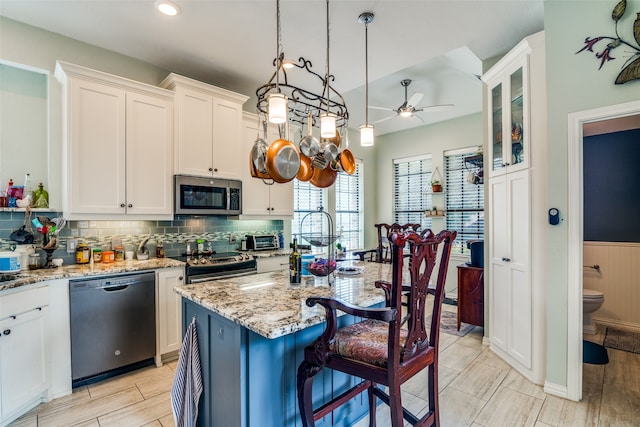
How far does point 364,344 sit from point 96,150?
2853mm

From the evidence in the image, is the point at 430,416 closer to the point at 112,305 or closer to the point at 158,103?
the point at 112,305

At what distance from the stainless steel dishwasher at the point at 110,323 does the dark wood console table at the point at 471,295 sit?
129 inches

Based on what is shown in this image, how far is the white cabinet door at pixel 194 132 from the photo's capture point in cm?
322

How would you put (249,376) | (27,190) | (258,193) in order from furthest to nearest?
→ 1. (258,193)
2. (27,190)
3. (249,376)

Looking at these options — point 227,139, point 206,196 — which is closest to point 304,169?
point 206,196

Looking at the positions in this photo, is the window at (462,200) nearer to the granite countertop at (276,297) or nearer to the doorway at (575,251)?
the doorway at (575,251)

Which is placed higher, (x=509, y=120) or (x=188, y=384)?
(x=509, y=120)

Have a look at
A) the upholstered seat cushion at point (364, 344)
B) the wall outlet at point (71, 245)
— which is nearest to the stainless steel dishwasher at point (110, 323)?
the wall outlet at point (71, 245)

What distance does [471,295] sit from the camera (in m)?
3.54

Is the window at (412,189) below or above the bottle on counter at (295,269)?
above

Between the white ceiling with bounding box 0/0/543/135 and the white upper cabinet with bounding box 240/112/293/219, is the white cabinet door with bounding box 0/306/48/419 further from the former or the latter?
the white ceiling with bounding box 0/0/543/135

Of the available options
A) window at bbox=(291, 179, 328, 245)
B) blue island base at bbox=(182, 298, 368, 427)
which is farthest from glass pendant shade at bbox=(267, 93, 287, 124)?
window at bbox=(291, 179, 328, 245)

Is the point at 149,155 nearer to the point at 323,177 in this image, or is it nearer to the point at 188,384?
the point at 323,177

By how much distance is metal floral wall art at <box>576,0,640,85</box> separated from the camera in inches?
79.0
